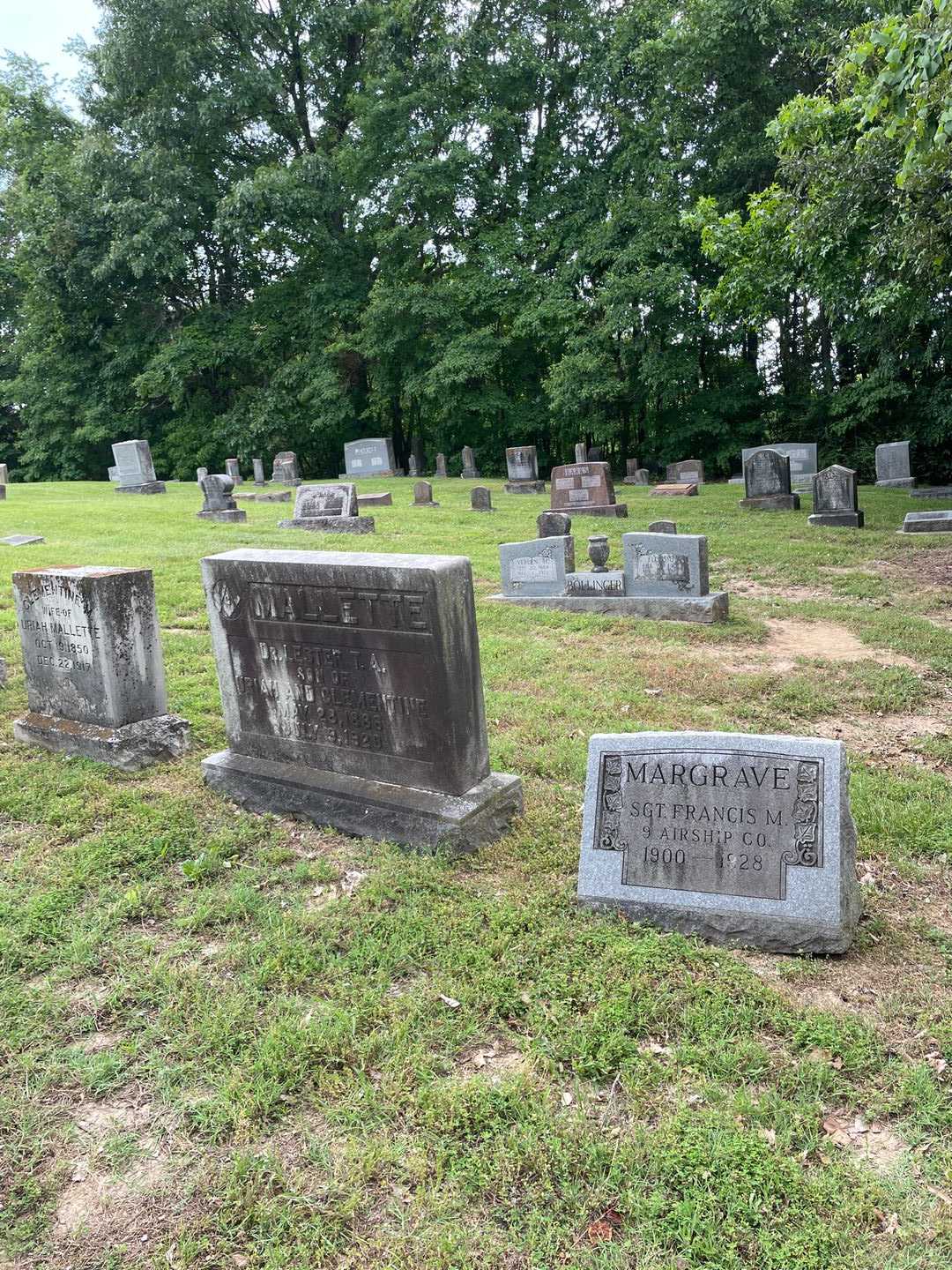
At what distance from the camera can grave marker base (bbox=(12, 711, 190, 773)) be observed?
500 centimetres

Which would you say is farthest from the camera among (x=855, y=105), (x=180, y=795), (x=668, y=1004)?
(x=855, y=105)

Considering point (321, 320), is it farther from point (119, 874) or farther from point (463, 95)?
point (119, 874)

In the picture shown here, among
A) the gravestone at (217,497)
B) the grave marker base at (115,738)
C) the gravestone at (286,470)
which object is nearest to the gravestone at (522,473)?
the gravestone at (286,470)

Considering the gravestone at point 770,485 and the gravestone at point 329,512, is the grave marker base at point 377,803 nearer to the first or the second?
the gravestone at point 329,512

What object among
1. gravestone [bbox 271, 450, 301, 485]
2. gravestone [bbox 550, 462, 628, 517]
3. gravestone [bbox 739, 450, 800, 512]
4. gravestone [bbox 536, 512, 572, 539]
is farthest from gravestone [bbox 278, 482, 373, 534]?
gravestone [bbox 271, 450, 301, 485]

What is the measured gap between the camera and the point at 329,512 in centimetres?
1555

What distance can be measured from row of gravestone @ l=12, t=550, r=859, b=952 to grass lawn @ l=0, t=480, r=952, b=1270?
0.53 feet

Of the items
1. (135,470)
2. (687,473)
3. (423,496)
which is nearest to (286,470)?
(135,470)

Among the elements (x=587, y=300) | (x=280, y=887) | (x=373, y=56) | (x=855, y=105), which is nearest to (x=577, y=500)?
(x=855, y=105)

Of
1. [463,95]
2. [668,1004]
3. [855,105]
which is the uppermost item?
[463,95]

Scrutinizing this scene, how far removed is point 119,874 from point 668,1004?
8.27 ft

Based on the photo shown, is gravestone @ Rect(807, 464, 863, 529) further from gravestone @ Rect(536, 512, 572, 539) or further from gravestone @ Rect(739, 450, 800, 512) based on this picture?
gravestone @ Rect(536, 512, 572, 539)

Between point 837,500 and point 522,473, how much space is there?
9427 millimetres

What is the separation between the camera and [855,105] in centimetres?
1030
